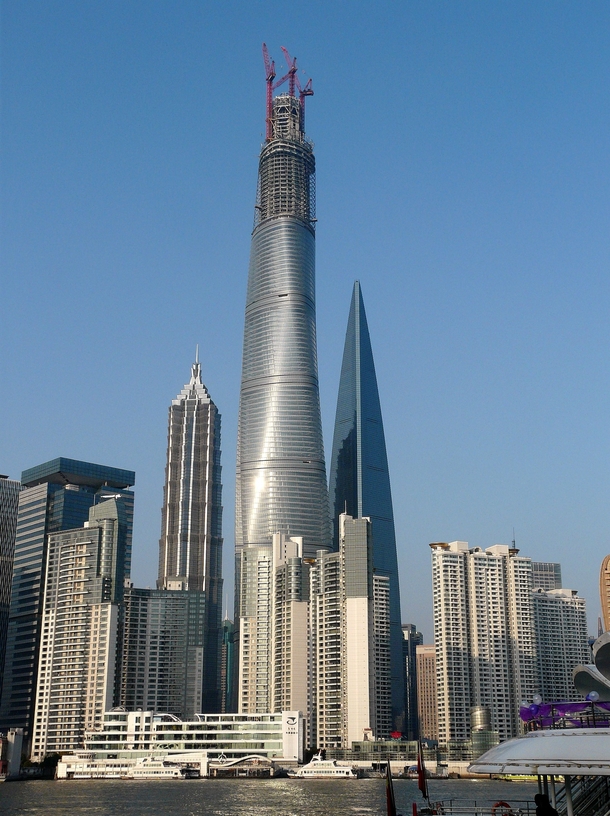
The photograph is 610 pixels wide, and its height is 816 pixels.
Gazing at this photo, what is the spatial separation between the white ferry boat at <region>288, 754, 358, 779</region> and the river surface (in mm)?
3890

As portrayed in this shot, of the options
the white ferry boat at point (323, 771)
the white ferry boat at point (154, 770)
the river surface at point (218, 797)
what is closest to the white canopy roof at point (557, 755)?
the river surface at point (218, 797)

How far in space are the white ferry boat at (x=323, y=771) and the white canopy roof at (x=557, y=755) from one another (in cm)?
16789

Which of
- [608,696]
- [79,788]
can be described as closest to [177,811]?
[79,788]

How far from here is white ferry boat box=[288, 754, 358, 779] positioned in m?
188

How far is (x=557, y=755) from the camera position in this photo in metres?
28.0

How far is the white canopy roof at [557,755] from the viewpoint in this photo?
88.9 feet

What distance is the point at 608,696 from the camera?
36.7 metres

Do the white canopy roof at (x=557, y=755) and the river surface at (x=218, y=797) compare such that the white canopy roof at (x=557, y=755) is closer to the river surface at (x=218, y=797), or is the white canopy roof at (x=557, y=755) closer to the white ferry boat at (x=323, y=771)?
the river surface at (x=218, y=797)

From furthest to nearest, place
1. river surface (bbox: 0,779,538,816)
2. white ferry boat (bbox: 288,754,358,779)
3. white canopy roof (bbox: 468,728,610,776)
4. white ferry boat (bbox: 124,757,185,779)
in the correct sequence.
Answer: white ferry boat (bbox: 124,757,185,779), white ferry boat (bbox: 288,754,358,779), river surface (bbox: 0,779,538,816), white canopy roof (bbox: 468,728,610,776)

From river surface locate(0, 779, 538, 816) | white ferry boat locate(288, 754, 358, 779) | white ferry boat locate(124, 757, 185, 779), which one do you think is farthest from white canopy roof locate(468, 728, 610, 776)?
white ferry boat locate(124, 757, 185, 779)

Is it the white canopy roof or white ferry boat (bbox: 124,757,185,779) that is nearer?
the white canopy roof

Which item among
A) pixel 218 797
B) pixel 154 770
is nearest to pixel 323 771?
pixel 154 770

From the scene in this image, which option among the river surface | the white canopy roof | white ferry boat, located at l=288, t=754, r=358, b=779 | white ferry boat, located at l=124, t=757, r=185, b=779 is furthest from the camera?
white ferry boat, located at l=124, t=757, r=185, b=779

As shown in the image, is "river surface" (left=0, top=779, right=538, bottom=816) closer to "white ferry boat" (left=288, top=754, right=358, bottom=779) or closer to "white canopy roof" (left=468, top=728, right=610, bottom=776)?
"white ferry boat" (left=288, top=754, right=358, bottom=779)
